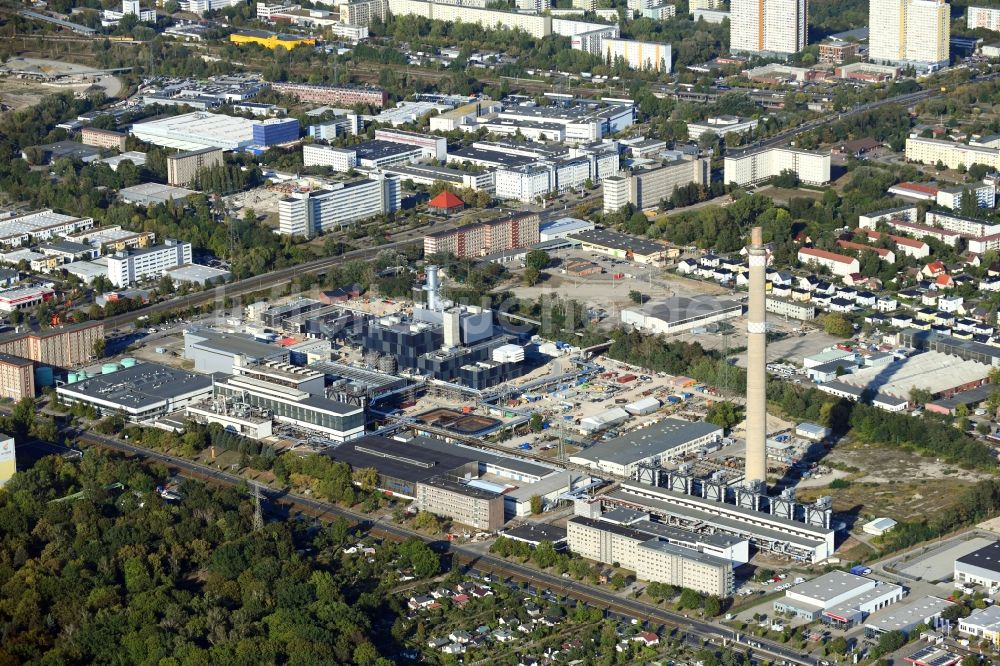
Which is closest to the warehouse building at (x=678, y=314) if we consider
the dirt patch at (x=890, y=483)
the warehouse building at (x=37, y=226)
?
the dirt patch at (x=890, y=483)

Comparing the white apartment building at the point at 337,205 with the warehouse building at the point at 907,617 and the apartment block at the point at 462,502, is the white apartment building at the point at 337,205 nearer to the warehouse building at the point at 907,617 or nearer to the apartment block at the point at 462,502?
the apartment block at the point at 462,502

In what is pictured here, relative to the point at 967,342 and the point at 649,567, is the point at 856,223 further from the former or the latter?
the point at 649,567

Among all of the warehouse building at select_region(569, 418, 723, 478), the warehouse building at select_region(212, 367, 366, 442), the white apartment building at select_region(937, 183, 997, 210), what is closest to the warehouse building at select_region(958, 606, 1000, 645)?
the warehouse building at select_region(569, 418, 723, 478)

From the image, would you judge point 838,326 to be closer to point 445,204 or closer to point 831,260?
point 831,260

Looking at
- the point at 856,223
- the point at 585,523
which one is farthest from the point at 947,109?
the point at 585,523

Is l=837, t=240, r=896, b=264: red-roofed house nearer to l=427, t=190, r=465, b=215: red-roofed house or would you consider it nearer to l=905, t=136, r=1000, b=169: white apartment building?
l=905, t=136, r=1000, b=169: white apartment building

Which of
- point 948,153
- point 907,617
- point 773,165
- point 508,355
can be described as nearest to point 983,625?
point 907,617
